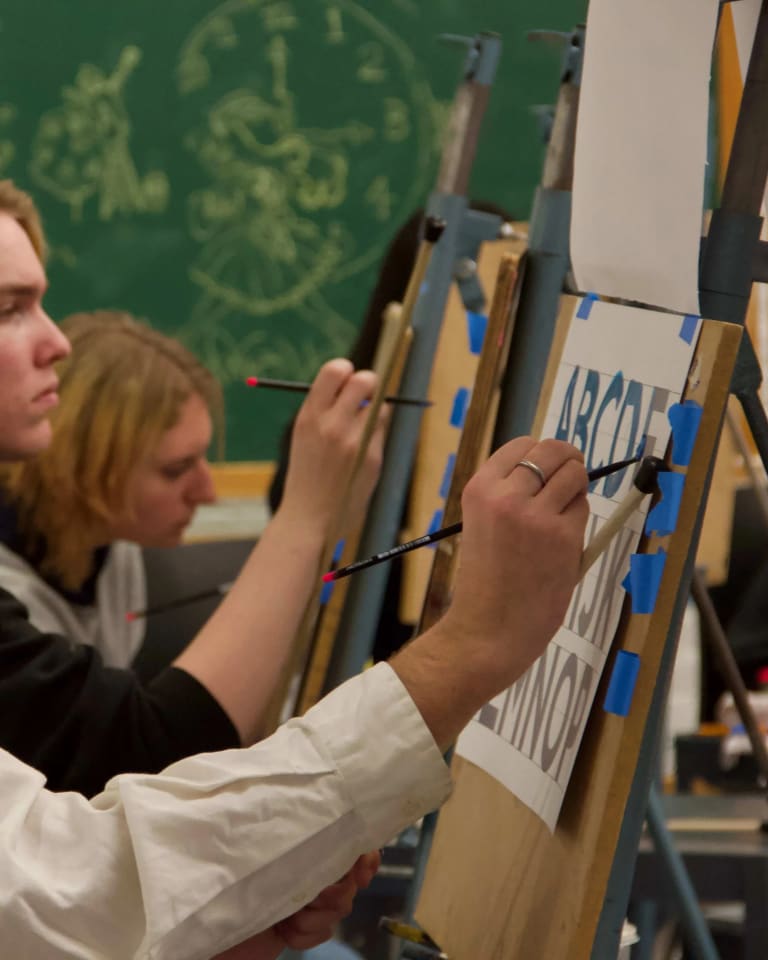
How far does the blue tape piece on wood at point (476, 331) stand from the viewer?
1247mm

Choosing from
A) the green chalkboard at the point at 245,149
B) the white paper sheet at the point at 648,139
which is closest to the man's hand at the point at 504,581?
the white paper sheet at the point at 648,139

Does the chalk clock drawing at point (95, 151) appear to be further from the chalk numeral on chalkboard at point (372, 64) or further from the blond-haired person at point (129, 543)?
the blond-haired person at point (129, 543)

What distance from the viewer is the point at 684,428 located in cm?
80

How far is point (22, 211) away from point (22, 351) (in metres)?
0.18

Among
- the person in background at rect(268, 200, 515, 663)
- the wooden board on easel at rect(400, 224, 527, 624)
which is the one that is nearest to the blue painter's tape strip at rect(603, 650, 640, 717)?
the wooden board on easel at rect(400, 224, 527, 624)

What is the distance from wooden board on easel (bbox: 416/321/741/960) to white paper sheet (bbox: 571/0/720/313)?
0.07 m

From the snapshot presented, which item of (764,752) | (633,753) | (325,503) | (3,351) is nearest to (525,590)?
(633,753)

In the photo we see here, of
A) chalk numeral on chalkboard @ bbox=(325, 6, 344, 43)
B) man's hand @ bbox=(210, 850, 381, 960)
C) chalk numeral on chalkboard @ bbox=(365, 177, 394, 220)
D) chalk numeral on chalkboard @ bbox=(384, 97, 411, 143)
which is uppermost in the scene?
chalk numeral on chalkboard @ bbox=(325, 6, 344, 43)

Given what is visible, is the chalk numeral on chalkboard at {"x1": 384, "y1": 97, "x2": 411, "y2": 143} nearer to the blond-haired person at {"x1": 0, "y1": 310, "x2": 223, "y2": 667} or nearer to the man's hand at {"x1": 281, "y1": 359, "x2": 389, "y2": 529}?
the blond-haired person at {"x1": 0, "y1": 310, "x2": 223, "y2": 667}

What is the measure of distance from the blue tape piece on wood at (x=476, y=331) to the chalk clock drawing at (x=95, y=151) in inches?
71.7

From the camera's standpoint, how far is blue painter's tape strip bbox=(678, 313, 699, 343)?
2.67 ft

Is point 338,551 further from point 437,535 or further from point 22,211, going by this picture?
point 437,535

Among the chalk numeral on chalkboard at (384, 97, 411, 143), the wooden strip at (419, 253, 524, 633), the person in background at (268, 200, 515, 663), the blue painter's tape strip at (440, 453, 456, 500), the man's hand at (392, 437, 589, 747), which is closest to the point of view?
the man's hand at (392, 437, 589, 747)

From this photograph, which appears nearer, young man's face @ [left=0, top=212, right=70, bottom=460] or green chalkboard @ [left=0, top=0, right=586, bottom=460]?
young man's face @ [left=0, top=212, right=70, bottom=460]
